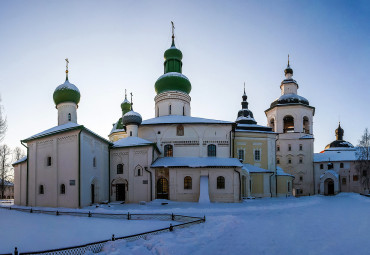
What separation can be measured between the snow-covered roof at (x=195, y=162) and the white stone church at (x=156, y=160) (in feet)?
0.29

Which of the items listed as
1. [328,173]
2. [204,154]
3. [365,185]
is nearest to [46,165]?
[204,154]

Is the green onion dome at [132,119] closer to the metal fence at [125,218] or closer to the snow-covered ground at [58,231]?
the metal fence at [125,218]

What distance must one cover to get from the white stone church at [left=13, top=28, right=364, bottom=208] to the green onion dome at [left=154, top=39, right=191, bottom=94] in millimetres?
113

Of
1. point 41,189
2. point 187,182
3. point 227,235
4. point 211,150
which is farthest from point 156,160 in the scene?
point 227,235

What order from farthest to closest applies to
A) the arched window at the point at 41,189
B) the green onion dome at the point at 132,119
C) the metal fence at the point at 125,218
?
the green onion dome at the point at 132,119 < the arched window at the point at 41,189 < the metal fence at the point at 125,218

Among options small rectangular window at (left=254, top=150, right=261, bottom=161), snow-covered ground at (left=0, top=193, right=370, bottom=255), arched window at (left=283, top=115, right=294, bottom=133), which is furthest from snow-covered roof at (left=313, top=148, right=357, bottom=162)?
snow-covered ground at (left=0, top=193, right=370, bottom=255)

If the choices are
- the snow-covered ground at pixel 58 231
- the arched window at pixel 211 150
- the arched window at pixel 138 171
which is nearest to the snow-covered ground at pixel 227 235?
the snow-covered ground at pixel 58 231

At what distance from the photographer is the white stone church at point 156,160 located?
19.7 m

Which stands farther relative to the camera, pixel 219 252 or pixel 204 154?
pixel 204 154

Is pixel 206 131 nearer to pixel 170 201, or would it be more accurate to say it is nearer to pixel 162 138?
pixel 162 138

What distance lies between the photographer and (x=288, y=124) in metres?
40.5

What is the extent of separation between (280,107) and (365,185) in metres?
18.5

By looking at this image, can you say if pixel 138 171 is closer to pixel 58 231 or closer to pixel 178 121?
pixel 178 121

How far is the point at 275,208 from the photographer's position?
1856 cm
